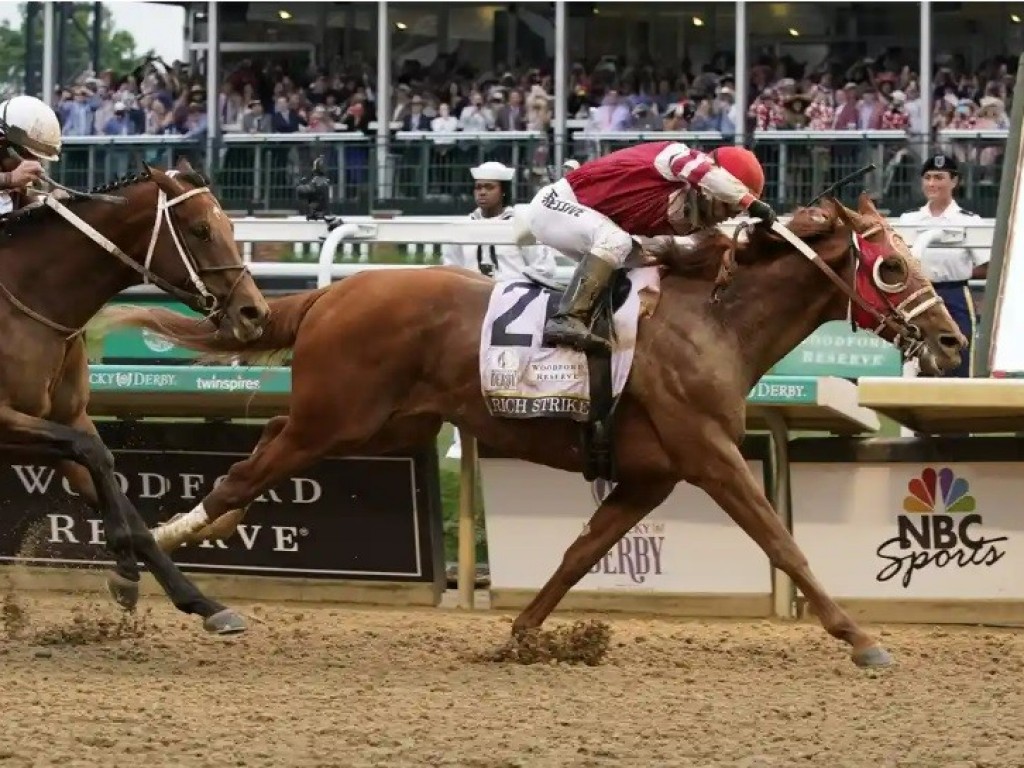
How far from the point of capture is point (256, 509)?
9133mm

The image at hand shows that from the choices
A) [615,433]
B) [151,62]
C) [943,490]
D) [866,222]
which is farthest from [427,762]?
[151,62]

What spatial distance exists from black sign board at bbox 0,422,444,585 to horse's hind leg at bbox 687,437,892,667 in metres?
2.05

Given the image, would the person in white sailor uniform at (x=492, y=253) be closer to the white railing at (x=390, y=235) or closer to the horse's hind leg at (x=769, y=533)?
the white railing at (x=390, y=235)

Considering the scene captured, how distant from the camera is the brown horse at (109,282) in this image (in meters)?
7.27

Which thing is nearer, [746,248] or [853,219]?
[853,219]

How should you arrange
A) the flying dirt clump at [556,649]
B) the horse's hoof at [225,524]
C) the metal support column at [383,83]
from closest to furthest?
the flying dirt clump at [556,649] < the horse's hoof at [225,524] < the metal support column at [383,83]

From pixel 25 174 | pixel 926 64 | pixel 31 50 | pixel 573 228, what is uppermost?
pixel 31 50

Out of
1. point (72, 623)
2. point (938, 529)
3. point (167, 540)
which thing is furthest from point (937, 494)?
point (72, 623)

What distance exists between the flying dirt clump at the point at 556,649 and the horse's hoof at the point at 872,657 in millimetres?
909

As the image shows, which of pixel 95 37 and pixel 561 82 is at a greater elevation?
pixel 95 37

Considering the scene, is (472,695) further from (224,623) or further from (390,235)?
(390,235)

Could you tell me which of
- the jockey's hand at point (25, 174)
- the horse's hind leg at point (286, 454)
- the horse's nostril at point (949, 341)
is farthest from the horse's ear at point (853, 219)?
the jockey's hand at point (25, 174)

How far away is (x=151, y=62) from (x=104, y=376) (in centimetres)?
1387

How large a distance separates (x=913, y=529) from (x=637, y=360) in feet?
5.97
